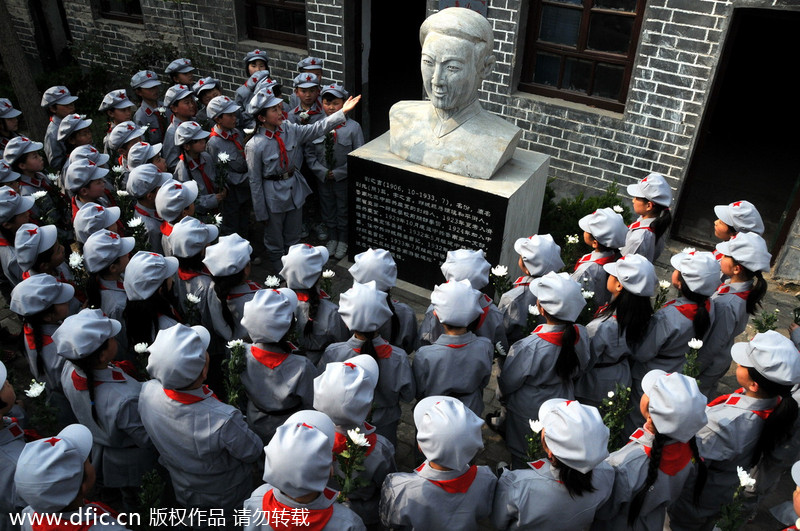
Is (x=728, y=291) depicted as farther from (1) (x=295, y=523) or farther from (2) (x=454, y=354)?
(1) (x=295, y=523)

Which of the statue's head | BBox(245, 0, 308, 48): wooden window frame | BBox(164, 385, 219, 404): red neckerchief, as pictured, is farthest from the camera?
BBox(245, 0, 308, 48): wooden window frame

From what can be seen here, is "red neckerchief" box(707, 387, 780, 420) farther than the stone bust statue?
No

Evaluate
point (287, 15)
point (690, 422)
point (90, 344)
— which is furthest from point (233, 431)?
point (287, 15)

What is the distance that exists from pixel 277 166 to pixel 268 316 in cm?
289

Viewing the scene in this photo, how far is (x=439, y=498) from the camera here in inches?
106

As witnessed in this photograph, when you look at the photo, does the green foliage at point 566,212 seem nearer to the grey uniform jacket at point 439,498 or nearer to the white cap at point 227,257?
the white cap at point 227,257

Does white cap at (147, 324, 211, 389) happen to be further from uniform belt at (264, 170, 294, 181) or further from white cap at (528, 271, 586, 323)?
uniform belt at (264, 170, 294, 181)

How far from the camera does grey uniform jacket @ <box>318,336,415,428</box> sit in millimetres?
3482

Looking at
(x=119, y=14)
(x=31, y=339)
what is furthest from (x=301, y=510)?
(x=119, y=14)

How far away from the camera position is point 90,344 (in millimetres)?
3064

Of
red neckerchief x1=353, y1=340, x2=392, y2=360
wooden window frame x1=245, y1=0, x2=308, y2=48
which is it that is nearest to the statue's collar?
red neckerchief x1=353, y1=340, x2=392, y2=360

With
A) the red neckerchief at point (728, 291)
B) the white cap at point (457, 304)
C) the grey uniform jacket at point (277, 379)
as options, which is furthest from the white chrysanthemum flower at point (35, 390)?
the red neckerchief at point (728, 291)

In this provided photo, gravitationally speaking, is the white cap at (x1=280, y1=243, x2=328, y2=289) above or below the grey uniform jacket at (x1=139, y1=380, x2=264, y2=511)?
above

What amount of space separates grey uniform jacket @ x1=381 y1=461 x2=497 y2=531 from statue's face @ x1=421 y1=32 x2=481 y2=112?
3.21 metres
